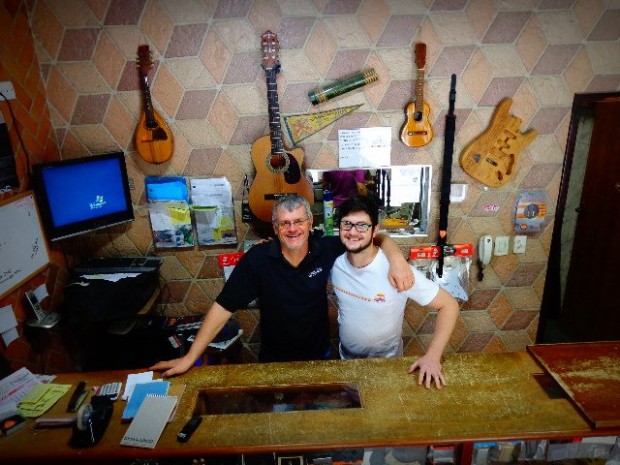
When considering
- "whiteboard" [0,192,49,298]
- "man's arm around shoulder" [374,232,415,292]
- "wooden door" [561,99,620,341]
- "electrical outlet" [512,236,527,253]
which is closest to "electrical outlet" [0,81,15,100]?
"whiteboard" [0,192,49,298]

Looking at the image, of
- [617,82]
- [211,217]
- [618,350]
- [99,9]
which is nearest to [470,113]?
[617,82]

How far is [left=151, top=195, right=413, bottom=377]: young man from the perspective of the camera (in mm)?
2344

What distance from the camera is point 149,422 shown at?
66.5 inches

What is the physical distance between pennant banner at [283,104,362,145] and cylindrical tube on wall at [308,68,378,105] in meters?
0.12

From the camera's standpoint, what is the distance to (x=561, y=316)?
13.9 feet

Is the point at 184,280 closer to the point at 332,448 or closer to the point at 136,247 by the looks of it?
the point at 136,247

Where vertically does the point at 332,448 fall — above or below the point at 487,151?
below

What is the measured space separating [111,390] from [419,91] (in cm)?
273

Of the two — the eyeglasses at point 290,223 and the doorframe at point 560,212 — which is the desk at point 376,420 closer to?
the eyeglasses at point 290,223

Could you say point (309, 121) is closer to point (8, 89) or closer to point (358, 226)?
point (358, 226)

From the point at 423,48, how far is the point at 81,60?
8.20ft

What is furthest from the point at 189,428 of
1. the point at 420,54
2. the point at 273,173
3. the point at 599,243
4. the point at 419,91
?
the point at 599,243

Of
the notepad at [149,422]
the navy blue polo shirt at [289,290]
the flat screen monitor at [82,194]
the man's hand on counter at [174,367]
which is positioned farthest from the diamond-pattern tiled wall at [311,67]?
the notepad at [149,422]

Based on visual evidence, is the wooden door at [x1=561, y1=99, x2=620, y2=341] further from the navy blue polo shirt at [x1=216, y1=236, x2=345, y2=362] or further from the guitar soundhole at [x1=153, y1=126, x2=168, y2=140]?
the guitar soundhole at [x1=153, y1=126, x2=168, y2=140]
